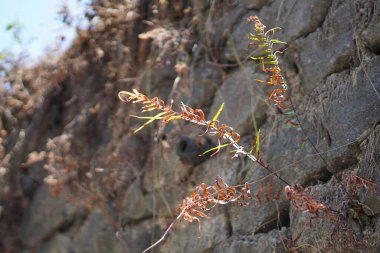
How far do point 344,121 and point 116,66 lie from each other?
212 cm

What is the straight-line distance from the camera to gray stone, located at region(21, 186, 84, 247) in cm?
434

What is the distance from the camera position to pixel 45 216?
4.47m

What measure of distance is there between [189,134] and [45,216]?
1.34 meters

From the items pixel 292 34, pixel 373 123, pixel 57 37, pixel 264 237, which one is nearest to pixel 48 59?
pixel 57 37

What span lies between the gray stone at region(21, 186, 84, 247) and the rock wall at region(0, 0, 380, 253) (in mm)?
10

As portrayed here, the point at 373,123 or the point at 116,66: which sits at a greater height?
the point at 373,123

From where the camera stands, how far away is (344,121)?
2.72 meters

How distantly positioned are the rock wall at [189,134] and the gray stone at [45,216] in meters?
0.01

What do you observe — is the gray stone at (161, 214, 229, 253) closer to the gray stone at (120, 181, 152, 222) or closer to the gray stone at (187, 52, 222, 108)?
the gray stone at (120, 181, 152, 222)

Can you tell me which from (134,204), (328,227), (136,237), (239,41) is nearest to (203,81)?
(239,41)

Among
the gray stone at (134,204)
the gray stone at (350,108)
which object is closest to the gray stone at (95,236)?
the gray stone at (134,204)

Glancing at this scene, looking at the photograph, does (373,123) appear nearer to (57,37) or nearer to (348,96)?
(348,96)

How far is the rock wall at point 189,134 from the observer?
268 centimetres

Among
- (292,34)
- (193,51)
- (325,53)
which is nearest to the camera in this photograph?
(325,53)
